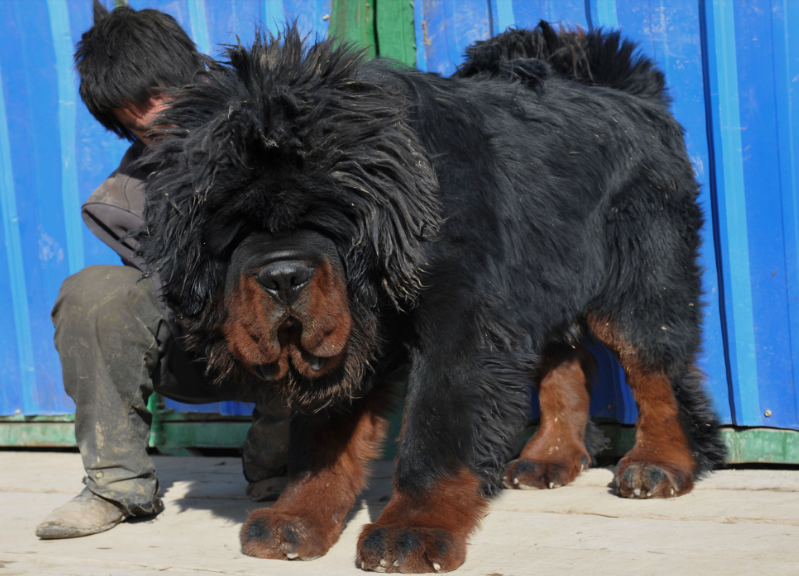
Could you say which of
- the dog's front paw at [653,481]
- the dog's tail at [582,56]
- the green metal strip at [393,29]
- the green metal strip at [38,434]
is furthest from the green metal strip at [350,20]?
the green metal strip at [38,434]

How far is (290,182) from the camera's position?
1689mm

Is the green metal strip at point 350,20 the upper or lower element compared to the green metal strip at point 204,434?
upper

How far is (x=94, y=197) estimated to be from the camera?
8.38 feet

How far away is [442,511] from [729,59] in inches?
79.7

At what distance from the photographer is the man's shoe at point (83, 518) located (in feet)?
7.14

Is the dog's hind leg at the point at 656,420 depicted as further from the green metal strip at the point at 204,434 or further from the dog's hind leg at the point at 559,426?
the green metal strip at the point at 204,434

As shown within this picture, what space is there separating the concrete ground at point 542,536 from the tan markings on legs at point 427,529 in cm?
7

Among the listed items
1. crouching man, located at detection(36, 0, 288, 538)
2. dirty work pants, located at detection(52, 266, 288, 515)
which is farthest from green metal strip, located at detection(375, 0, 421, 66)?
dirty work pants, located at detection(52, 266, 288, 515)

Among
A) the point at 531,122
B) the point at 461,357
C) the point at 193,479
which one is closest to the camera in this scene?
the point at 461,357

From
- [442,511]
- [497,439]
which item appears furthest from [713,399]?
[442,511]

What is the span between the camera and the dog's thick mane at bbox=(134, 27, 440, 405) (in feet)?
5.56

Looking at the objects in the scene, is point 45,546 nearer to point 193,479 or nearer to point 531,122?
point 193,479

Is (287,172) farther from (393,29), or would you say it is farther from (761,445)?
(761,445)

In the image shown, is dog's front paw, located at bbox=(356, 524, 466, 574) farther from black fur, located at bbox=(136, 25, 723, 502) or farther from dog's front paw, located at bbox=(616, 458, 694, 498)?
dog's front paw, located at bbox=(616, 458, 694, 498)
